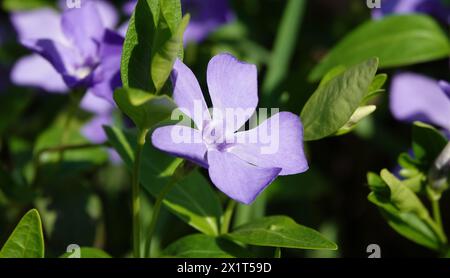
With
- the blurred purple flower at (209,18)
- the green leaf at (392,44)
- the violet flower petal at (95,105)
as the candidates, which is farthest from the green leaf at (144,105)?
the blurred purple flower at (209,18)

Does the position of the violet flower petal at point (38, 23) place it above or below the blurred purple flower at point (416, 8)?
below

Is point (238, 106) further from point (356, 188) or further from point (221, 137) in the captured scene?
point (356, 188)

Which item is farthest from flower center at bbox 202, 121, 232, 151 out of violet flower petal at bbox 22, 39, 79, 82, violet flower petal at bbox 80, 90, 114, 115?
violet flower petal at bbox 80, 90, 114, 115

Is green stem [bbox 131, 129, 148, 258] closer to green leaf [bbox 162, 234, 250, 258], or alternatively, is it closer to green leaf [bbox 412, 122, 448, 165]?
green leaf [bbox 162, 234, 250, 258]

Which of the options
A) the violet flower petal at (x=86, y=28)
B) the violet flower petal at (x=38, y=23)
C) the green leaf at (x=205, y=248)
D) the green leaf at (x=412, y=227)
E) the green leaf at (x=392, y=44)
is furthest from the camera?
the violet flower petal at (x=38, y=23)

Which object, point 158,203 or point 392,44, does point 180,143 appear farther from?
point 392,44

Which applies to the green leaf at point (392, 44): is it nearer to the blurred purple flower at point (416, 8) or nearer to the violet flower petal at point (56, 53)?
the blurred purple flower at point (416, 8)
